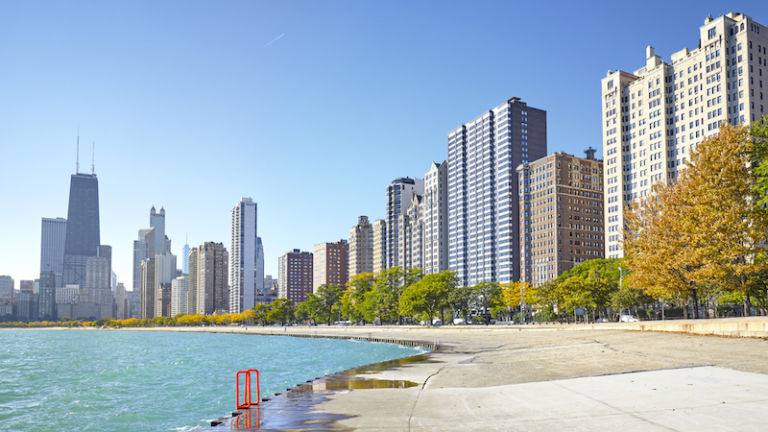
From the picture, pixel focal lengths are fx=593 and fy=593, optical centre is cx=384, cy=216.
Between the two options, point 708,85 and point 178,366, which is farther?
point 708,85

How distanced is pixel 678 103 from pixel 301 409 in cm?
18494

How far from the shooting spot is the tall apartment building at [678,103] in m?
158

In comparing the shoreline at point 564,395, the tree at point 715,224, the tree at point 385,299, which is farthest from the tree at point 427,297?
the shoreline at point 564,395

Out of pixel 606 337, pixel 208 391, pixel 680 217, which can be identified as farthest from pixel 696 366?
pixel 208 391

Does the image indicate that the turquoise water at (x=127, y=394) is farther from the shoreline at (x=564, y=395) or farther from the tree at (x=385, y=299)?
the tree at (x=385, y=299)

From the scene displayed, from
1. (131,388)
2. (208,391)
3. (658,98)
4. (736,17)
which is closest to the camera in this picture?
(208,391)

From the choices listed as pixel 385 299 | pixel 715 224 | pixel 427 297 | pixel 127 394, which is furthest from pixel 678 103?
pixel 127 394

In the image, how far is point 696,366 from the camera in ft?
84.5

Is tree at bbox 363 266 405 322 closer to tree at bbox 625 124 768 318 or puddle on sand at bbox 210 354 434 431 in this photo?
tree at bbox 625 124 768 318

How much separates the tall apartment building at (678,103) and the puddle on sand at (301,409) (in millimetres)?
142908

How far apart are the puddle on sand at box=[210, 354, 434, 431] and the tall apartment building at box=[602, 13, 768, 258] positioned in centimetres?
14291

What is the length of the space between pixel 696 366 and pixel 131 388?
42.3m

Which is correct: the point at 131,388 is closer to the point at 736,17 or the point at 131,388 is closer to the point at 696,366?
the point at 696,366

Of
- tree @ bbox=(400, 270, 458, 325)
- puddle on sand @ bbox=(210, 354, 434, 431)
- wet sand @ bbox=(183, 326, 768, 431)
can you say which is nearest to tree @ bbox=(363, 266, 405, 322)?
tree @ bbox=(400, 270, 458, 325)
